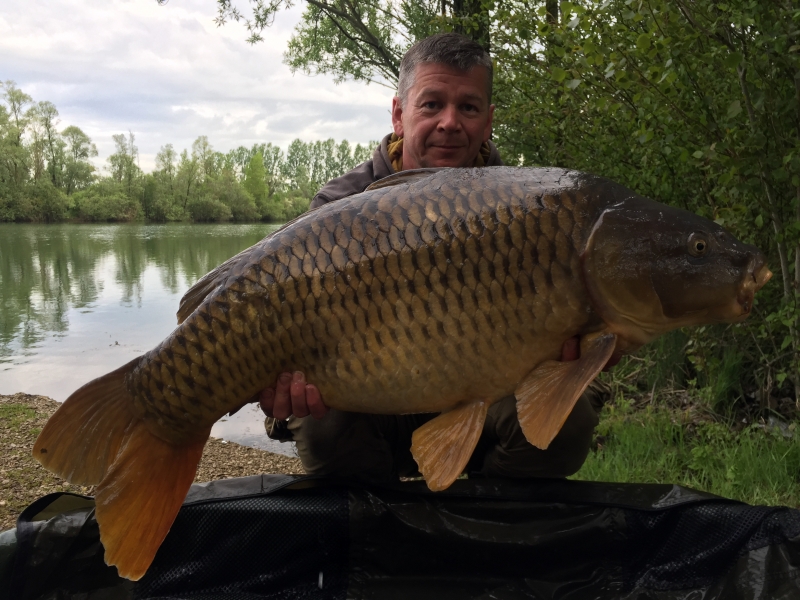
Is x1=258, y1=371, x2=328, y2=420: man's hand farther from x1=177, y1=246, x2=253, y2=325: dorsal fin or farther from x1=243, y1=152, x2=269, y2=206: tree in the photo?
x1=243, y1=152, x2=269, y2=206: tree

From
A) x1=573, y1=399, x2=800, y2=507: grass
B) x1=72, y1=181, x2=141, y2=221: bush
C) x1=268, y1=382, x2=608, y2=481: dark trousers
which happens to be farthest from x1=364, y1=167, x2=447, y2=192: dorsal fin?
x1=72, y1=181, x2=141, y2=221: bush

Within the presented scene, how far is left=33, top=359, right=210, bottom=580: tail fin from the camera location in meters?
1.10

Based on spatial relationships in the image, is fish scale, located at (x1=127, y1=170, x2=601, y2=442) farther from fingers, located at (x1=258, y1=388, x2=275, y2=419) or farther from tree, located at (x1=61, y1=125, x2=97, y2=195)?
tree, located at (x1=61, y1=125, x2=97, y2=195)

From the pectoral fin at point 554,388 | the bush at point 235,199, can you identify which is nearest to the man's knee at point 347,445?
the pectoral fin at point 554,388

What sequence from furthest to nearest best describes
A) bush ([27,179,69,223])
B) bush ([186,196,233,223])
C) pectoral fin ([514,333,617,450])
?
bush ([186,196,233,223]) < bush ([27,179,69,223]) < pectoral fin ([514,333,617,450])

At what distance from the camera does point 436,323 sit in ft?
3.37

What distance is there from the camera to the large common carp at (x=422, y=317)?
1013mm

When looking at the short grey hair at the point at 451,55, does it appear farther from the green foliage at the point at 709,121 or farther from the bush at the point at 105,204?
the bush at the point at 105,204

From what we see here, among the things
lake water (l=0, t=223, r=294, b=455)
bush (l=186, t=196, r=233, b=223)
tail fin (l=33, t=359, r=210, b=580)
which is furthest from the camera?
bush (l=186, t=196, r=233, b=223)

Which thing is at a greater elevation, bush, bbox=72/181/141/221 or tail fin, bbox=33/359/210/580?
bush, bbox=72/181/141/221

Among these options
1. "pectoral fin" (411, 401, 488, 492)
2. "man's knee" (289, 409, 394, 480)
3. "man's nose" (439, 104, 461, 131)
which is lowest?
"man's knee" (289, 409, 394, 480)

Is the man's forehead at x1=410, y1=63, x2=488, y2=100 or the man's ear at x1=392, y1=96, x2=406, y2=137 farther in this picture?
the man's ear at x1=392, y1=96, x2=406, y2=137

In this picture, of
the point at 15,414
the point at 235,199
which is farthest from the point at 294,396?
the point at 235,199

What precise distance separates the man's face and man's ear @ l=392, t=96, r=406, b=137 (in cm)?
14
